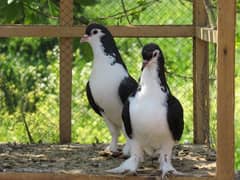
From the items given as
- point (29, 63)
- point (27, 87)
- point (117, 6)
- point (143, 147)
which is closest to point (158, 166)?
point (143, 147)

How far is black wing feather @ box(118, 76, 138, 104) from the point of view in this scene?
17.0 ft

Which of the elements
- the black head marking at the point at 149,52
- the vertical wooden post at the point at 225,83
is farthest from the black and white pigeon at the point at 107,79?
the vertical wooden post at the point at 225,83

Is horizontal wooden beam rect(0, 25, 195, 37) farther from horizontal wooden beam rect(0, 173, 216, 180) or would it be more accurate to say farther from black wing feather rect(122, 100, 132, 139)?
horizontal wooden beam rect(0, 173, 216, 180)

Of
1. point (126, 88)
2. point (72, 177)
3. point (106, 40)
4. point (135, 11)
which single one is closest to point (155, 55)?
point (126, 88)

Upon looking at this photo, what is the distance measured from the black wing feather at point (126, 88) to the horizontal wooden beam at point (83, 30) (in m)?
0.82

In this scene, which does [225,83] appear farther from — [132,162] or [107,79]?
[107,79]

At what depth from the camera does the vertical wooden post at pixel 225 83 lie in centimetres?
442

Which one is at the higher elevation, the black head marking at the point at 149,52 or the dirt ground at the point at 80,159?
the black head marking at the point at 149,52

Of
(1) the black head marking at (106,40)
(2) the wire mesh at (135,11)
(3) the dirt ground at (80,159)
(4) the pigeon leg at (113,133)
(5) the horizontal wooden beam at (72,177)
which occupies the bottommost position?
(5) the horizontal wooden beam at (72,177)

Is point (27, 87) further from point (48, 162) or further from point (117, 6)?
point (48, 162)

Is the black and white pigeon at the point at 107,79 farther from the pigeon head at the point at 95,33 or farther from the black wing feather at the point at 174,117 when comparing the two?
the black wing feather at the point at 174,117

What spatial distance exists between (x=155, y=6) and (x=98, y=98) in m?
1.58

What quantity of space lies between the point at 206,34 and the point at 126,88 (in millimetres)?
640

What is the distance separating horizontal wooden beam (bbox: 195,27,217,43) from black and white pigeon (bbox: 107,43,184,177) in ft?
1.24
